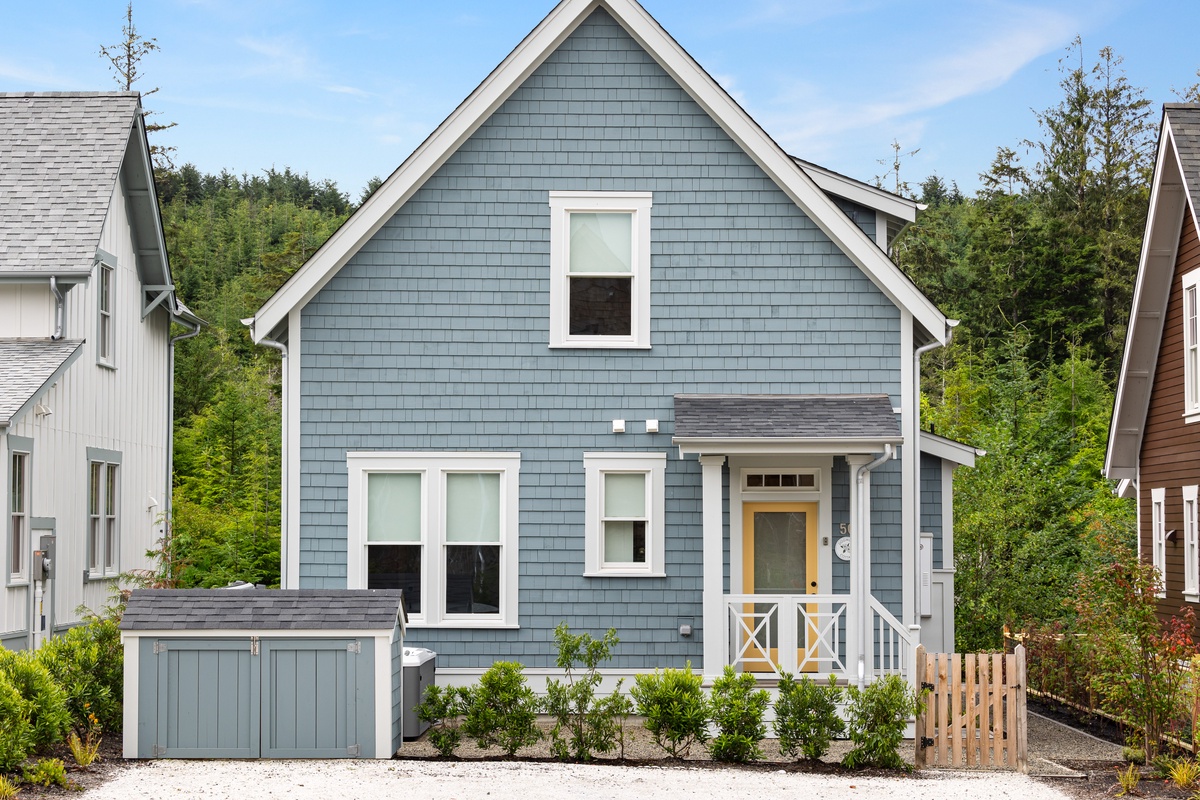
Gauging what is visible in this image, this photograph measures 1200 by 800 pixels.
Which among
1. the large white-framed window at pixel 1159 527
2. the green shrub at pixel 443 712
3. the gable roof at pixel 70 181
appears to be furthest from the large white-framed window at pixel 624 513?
the large white-framed window at pixel 1159 527

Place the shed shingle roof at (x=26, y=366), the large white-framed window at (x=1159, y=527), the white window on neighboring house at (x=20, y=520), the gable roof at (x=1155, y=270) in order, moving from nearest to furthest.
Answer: the shed shingle roof at (x=26, y=366) → the white window on neighboring house at (x=20, y=520) → the gable roof at (x=1155, y=270) → the large white-framed window at (x=1159, y=527)

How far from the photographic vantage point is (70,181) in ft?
59.1

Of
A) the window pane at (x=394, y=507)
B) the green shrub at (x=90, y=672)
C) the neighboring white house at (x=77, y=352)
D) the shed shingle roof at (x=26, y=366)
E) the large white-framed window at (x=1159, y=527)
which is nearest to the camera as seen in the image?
the green shrub at (x=90, y=672)

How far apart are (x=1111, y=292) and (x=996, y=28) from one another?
36.0ft

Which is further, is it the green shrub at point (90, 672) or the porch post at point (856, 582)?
the porch post at point (856, 582)

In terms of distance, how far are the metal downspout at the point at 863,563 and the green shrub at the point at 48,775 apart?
752 centimetres

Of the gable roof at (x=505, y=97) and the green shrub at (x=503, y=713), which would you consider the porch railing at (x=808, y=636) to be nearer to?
the green shrub at (x=503, y=713)

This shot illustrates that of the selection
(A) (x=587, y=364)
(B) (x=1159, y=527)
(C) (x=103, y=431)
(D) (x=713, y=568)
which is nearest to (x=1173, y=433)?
(B) (x=1159, y=527)

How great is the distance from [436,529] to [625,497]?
2178 mm

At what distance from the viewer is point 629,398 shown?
48.5ft

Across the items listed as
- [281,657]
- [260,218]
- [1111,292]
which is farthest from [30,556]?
[260,218]

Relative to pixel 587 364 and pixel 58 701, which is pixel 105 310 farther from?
pixel 58 701

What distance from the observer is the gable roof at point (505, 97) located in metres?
14.5

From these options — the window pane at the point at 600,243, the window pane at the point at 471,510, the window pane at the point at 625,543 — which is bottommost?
the window pane at the point at 625,543
